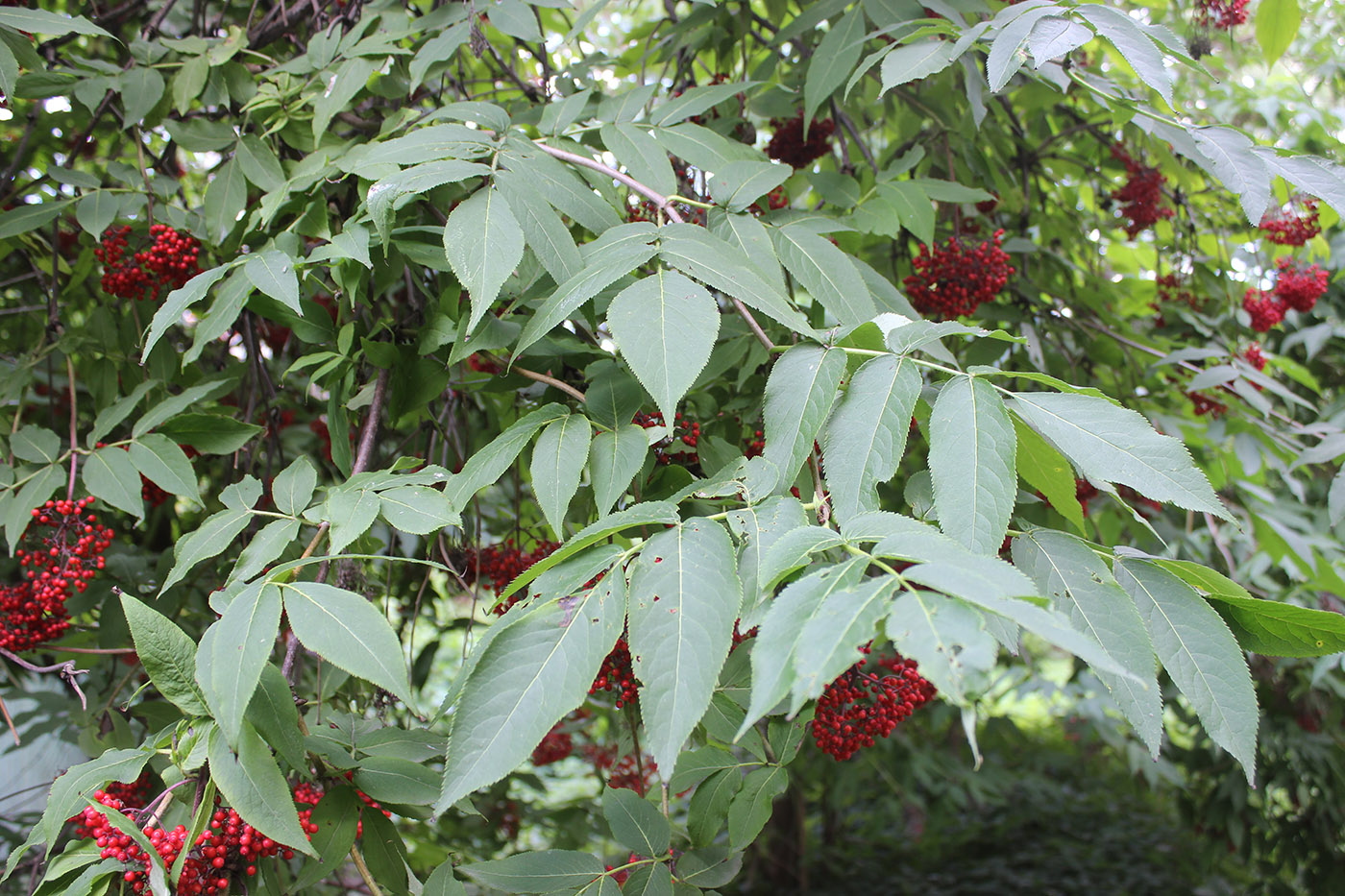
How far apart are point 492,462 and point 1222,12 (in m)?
3.32

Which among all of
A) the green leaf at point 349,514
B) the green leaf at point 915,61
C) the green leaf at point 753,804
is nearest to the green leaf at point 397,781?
the green leaf at point 349,514

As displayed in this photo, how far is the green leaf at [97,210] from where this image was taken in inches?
72.6

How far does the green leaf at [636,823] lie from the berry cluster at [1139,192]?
2.77m

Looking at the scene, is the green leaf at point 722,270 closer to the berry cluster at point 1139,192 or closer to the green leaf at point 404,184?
the green leaf at point 404,184

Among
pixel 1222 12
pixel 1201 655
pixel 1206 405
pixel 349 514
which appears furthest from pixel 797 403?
pixel 1222 12

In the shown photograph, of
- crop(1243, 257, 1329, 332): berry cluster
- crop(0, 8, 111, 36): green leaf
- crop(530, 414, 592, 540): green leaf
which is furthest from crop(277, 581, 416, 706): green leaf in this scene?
crop(1243, 257, 1329, 332): berry cluster

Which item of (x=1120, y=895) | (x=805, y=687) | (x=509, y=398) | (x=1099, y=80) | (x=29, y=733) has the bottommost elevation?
(x=1120, y=895)

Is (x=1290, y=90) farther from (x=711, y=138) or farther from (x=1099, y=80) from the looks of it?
(x=711, y=138)

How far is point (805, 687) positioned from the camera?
67 centimetres

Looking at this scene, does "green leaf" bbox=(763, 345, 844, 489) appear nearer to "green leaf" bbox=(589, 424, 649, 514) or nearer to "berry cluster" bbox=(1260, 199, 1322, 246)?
"green leaf" bbox=(589, 424, 649, 514)

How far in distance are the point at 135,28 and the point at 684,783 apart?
329cm

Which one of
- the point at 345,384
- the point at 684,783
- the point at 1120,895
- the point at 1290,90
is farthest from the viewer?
the point at 1120,895

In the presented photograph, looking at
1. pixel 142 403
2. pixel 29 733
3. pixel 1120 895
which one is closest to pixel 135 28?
pixel 142 403

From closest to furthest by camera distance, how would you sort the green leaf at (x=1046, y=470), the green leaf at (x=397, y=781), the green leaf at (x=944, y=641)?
the green leaf at (x=944, y=641) → the green leaf at (x=1046, y=470) → the green leaf at (x=397, y=781)
